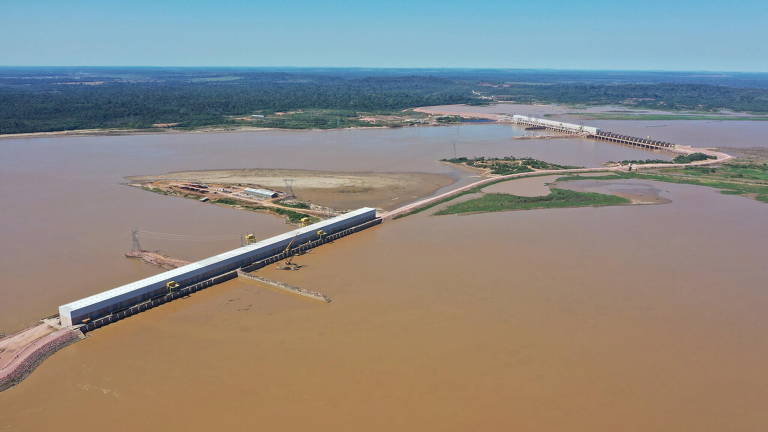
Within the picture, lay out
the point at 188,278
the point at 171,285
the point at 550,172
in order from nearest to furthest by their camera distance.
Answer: the point at 171,285, the point at 188,278, the point at 550,172

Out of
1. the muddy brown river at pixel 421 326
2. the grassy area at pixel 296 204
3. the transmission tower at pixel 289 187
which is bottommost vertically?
the muddy brown river at pixel 421 326

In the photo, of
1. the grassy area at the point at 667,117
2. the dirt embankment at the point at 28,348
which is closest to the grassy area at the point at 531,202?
the dirt embankment at the point at 28,348

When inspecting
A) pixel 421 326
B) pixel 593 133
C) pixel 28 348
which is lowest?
pixel 421 326

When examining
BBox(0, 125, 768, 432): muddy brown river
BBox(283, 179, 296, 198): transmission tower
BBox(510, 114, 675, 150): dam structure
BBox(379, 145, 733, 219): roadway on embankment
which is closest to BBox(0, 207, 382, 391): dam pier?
BBox(0, 125, 768, 432): muddy brown river

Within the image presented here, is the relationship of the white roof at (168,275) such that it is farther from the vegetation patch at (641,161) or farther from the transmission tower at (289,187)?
the vegetation patch at (641,161)

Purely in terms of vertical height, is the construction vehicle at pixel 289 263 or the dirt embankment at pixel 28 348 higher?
the construction vehicle at pixel 289 263

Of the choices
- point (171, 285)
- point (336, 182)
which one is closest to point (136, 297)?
point (171, 285)

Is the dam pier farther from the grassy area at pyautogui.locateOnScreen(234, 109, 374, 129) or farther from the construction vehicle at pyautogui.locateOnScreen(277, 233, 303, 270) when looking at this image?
the grassy area at pyautogui.locateOnScreen(234, 109, 374, 129)

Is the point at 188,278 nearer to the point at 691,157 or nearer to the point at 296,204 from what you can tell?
the point at 296,204
